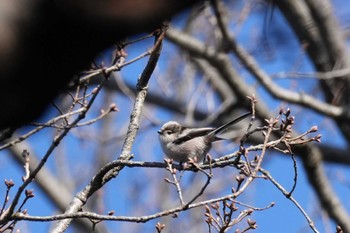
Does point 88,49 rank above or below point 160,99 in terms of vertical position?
below

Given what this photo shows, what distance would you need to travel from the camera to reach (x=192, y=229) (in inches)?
358

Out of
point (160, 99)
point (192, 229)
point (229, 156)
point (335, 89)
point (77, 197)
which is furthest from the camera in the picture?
point (192, 229)

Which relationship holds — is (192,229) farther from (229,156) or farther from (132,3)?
(132,3)

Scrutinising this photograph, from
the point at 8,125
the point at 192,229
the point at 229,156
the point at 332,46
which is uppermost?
the point at 332,46

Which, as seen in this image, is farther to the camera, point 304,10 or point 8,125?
point 304,10

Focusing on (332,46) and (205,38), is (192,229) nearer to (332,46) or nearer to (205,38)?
(205,38)

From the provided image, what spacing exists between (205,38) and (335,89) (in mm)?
2464

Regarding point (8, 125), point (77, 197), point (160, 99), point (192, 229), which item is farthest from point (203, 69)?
point (8, 125)

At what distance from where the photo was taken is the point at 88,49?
82cm

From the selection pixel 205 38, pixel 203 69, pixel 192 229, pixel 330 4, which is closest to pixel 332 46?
pixel 330 4

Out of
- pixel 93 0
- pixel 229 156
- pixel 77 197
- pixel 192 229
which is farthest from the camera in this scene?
pixel 192 229

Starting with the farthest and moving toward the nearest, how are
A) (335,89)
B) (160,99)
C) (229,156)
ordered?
(160,99) < (335,89) < (229,156)

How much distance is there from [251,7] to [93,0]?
680cm

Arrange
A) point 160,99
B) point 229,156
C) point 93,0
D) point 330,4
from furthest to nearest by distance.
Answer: point 160,99, point 330,4, point 229,156, point 93,0
